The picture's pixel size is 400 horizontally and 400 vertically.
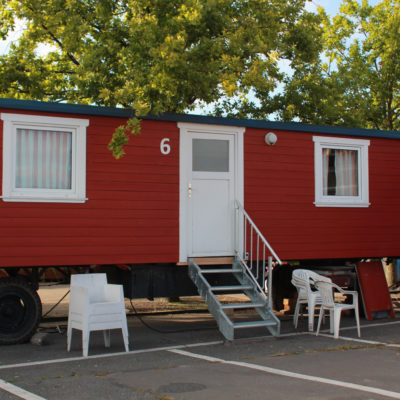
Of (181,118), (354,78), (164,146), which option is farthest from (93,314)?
(354,78)

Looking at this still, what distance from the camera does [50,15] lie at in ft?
37.4

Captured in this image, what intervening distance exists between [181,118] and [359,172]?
11.4 feet

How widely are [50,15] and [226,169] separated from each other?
517 cm

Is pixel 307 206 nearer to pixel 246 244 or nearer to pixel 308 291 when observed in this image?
pixel 246 244

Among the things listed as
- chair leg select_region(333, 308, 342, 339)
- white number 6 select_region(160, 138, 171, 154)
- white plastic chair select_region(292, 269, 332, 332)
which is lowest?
chair leg select_region(333, 308, 342, 339)

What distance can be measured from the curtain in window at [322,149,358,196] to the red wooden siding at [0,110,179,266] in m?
2.77

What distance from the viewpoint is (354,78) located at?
17359mm

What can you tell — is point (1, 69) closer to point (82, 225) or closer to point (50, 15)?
point (50, 15)

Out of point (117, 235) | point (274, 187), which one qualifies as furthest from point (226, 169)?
point (117, 235)

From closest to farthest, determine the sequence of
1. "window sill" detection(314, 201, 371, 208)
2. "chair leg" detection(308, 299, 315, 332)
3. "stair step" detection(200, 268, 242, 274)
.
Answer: "stair step" detection(200, 268, 242, 274)
"chair leg" detection(308, 299, 315, 332)
"window sill" detection(314, 201, 371, 208)

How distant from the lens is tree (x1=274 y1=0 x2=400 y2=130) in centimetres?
1487

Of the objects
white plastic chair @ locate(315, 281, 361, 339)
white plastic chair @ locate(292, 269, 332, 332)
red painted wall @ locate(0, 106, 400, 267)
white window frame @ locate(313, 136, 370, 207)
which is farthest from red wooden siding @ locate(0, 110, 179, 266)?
white window frame @ locate(313, 136, 370, 207)

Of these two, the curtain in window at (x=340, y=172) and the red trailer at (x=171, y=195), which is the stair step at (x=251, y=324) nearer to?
the red trailer at (x=171, y=195)

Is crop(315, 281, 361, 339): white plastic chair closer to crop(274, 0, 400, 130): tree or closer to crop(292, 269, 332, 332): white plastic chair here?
crop(292, 269, 332, 332): white plastic chair
